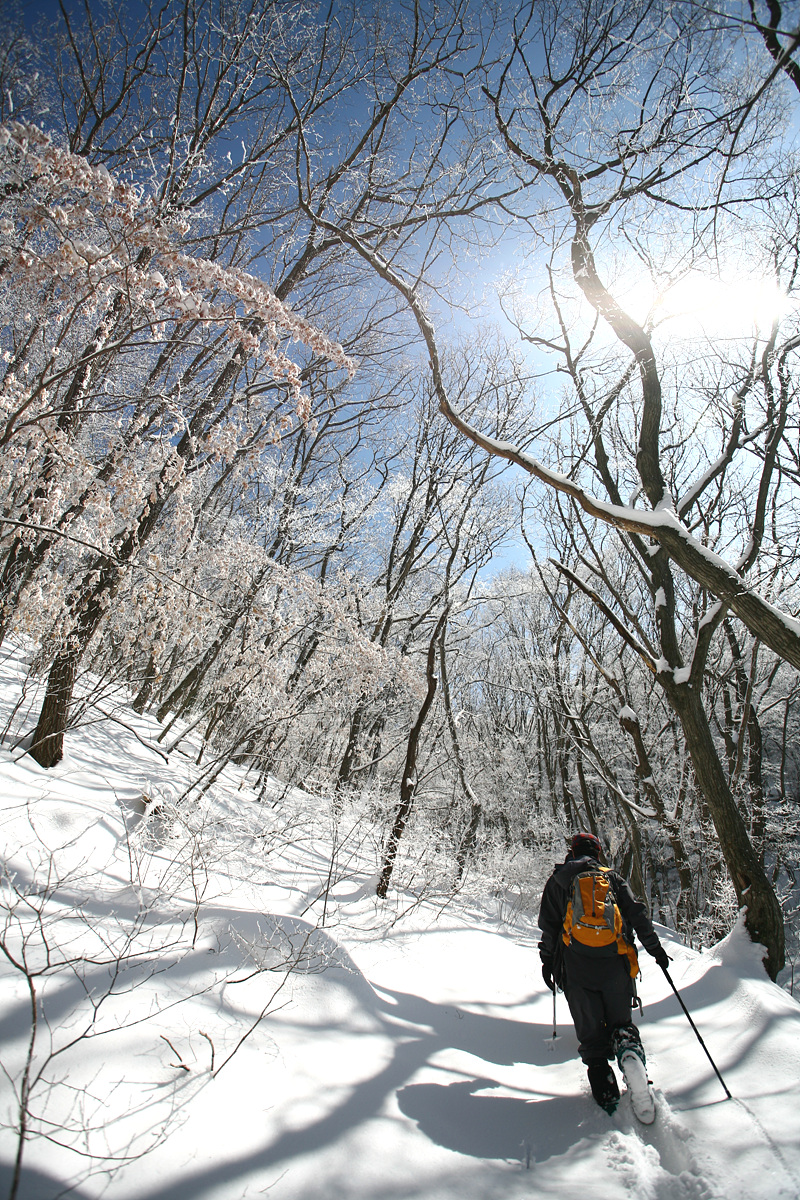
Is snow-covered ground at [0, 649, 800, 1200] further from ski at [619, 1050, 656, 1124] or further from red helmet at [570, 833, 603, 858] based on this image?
red helmet at [570, 833, 603, 858]

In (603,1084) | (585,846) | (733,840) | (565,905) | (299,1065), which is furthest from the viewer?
(733,840)

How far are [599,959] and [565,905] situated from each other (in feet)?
1.25

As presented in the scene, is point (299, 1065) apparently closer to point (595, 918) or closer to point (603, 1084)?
point (603, 1084)

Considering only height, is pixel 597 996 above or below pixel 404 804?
below

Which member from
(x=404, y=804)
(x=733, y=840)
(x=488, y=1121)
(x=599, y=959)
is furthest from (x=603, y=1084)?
(x=404, y=804)

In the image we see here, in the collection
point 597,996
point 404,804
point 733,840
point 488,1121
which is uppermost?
point 733,840

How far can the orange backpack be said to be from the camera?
296 centimetres

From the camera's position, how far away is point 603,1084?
2.59 metres

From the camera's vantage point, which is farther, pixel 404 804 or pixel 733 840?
pixel 404 804

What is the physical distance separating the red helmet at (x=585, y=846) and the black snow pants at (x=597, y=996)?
598 mm

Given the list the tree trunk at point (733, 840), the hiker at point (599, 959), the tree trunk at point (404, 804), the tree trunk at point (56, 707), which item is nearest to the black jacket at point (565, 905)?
the hiker at point (599, 959)

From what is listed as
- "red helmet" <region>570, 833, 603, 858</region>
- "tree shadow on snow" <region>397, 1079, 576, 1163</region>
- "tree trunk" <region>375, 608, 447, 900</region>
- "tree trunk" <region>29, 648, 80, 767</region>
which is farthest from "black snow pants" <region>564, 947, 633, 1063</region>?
"tree trunk" <region>29, 648, 80, 767</region>

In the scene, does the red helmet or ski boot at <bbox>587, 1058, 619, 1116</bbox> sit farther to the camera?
the red helmet

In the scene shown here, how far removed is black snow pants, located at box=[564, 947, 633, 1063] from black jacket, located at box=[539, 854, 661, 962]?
0.20 metres
